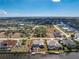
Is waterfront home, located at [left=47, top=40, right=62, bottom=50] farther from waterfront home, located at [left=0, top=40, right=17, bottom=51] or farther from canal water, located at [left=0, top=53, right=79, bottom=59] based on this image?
waterfront home, located at [left=0, top=40, right=17, bottom=51]

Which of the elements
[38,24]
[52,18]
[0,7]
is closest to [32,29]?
[38,24]

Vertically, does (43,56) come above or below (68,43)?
below

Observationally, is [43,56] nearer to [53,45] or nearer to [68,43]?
[53,45]

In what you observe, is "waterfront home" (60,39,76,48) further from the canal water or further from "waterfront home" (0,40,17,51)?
"waterfront home" (0,40,17,51)

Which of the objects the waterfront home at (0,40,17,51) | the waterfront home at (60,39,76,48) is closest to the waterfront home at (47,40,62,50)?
the waterfront home at (60,39,76,48)

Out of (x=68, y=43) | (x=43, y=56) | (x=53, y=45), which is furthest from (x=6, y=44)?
(x=68, y=43)

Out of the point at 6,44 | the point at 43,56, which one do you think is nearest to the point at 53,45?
the point at 43,56

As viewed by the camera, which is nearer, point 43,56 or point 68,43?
point 43,56

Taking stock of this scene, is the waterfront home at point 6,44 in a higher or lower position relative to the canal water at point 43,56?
higher

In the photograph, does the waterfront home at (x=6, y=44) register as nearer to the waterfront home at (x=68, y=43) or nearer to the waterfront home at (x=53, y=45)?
the waterfront home at (x=53, y=45)

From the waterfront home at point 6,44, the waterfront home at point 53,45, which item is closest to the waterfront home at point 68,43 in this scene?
the waterfront home at point 53,45

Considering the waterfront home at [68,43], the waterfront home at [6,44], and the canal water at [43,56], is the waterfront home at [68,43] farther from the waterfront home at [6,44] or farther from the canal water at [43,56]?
the waterfront home at [6,44]

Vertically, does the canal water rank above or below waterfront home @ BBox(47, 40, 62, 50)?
below

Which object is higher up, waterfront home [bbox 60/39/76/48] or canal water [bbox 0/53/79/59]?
waterfront home [bbox 60/39/76/48]
